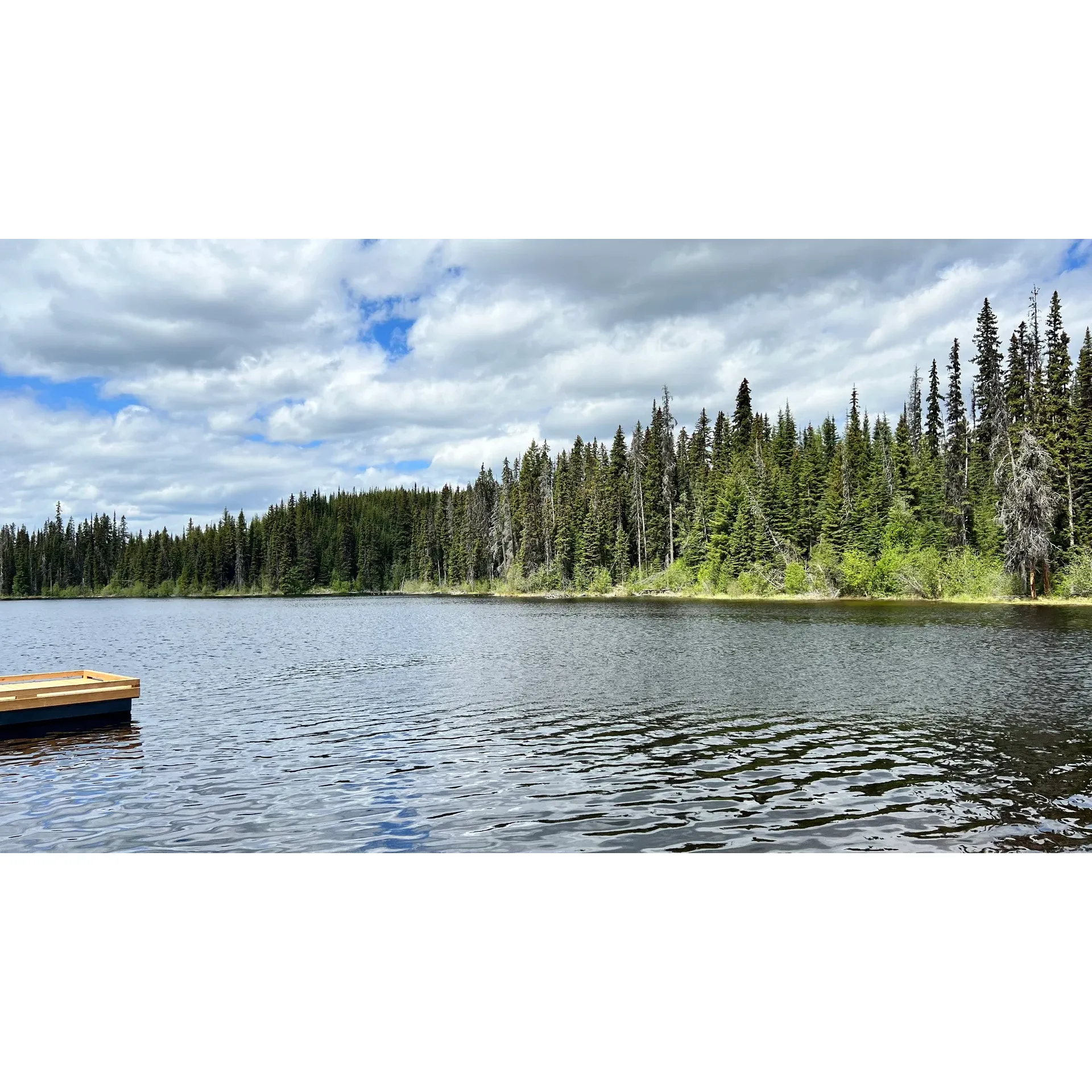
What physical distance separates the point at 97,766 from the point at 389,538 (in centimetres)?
14727

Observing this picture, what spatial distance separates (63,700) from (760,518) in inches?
2909

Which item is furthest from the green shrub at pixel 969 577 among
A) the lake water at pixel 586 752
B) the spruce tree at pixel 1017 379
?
the lake water at pixel 586 752

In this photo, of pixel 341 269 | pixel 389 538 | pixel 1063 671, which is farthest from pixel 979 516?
pixel 389 538

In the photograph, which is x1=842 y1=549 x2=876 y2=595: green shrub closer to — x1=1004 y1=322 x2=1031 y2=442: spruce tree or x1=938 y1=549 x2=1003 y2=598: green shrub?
x1=938 y1=549 x2=1003 y2=598: green shrub

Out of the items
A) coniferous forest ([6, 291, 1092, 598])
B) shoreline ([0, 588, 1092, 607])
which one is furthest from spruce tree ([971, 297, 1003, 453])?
shoreline ([0, 588, 1092, 607])

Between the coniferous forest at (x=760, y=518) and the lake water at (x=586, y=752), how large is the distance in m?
32.9

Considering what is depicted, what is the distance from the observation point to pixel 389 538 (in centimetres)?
16075

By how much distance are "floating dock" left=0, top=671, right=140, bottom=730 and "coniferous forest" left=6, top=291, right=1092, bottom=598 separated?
60.1 metres

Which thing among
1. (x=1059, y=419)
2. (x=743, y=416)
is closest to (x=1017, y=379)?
(x=1059, y=419)

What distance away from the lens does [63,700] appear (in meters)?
19.3

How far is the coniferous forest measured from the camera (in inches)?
2504

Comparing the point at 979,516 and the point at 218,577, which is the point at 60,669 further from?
the point at 218,577

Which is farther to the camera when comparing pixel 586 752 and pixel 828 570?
pixel 828 570

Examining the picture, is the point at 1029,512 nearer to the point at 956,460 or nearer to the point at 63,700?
the point at 956,460
